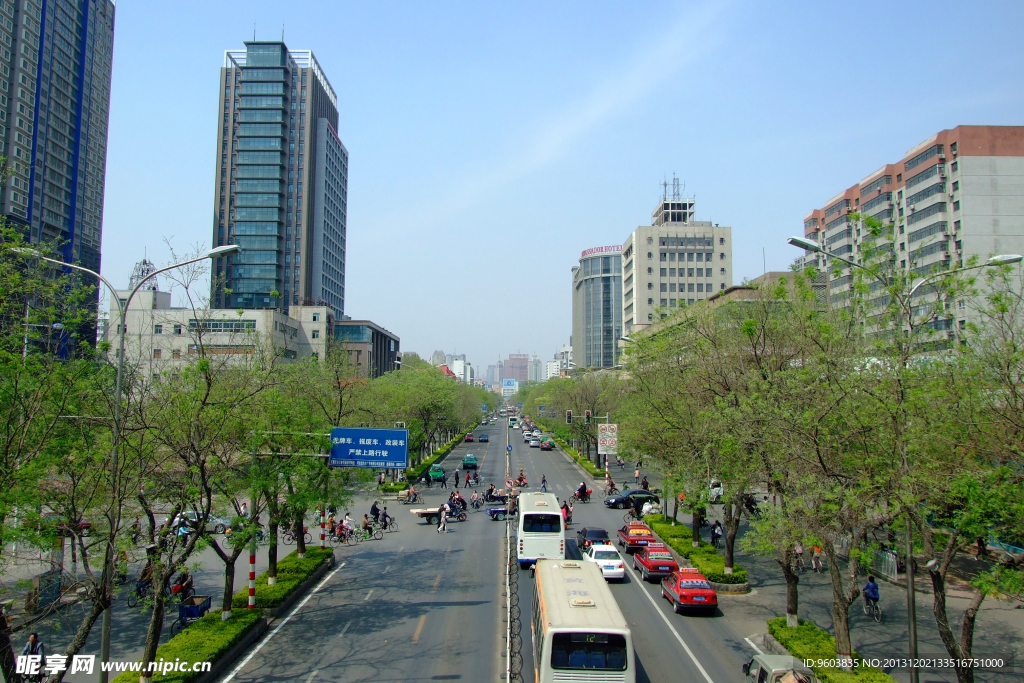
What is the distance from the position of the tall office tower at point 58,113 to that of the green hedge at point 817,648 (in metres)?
78.6

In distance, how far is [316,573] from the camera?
23969 millimetres

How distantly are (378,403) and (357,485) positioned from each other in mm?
18525

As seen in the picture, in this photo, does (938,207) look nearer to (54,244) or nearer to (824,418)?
(824,418)

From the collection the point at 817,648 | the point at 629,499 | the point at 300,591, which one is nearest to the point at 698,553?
the point at 817,648

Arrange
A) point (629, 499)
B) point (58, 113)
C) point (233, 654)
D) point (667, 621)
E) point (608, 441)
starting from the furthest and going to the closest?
point (58, 113) → point (629, 499) → point (608, 441) → point (667, 621) → point (233, 654)

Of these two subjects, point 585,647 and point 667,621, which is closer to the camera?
point 585,647

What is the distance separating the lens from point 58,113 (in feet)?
266

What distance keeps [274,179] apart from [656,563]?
94.6 meters

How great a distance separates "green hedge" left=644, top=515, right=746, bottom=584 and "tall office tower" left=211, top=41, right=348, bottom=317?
3007 inches

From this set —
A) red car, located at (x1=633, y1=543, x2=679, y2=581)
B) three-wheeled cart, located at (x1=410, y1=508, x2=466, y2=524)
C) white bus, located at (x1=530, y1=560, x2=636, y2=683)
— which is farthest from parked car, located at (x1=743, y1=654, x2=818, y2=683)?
three-wheeled cart, located at (x1=410, y1=508, x2=466, y2=524)

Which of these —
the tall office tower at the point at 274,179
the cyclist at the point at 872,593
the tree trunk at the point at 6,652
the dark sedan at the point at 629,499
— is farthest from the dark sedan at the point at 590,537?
the tall office tower at the point at 274,179

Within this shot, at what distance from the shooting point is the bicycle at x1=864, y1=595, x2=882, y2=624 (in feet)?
63.6

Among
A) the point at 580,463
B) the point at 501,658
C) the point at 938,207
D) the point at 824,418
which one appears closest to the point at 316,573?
the point at 501,658

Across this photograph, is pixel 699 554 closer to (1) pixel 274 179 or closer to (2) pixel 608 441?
(2) pixel 608 441
